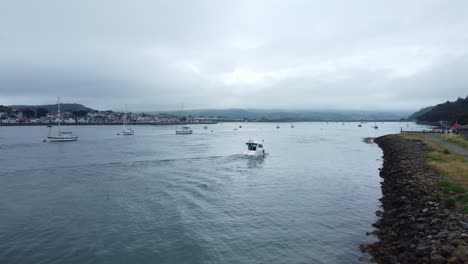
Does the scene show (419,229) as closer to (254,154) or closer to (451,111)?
(254,154)

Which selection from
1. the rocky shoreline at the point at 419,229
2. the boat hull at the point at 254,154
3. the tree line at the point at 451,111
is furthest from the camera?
the tree line at the point at 451,111

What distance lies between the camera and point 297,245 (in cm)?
1439

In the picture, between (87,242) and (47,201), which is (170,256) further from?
(47,201)

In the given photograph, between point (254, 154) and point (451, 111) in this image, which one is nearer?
point (254, 154)

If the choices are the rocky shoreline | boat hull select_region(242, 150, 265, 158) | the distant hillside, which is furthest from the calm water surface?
the distant hillside

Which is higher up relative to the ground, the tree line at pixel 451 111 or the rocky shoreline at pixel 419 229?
the tree line at pixel 451 111

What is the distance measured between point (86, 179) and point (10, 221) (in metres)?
12.2

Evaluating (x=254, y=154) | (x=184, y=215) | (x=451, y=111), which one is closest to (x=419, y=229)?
(x=184, y=215)

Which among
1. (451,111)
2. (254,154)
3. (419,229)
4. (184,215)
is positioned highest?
(451,111)

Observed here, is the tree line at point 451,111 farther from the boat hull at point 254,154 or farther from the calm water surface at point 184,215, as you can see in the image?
the calm water surface at point 184,215

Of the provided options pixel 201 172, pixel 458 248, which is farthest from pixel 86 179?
pixel 458 248

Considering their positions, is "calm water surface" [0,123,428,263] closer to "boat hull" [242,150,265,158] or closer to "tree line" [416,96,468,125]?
"boat hull" [242,150,265,158]

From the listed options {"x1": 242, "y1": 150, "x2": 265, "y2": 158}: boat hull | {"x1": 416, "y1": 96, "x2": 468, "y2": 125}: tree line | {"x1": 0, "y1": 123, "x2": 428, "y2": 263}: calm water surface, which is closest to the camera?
{"x1": 0, "y1": 123, "x2": 428, "y2": 263}: calm water surface

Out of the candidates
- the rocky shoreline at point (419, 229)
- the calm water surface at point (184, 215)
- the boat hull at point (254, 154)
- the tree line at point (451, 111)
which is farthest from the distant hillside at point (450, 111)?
the rocky shoreline at point (419, 229)
